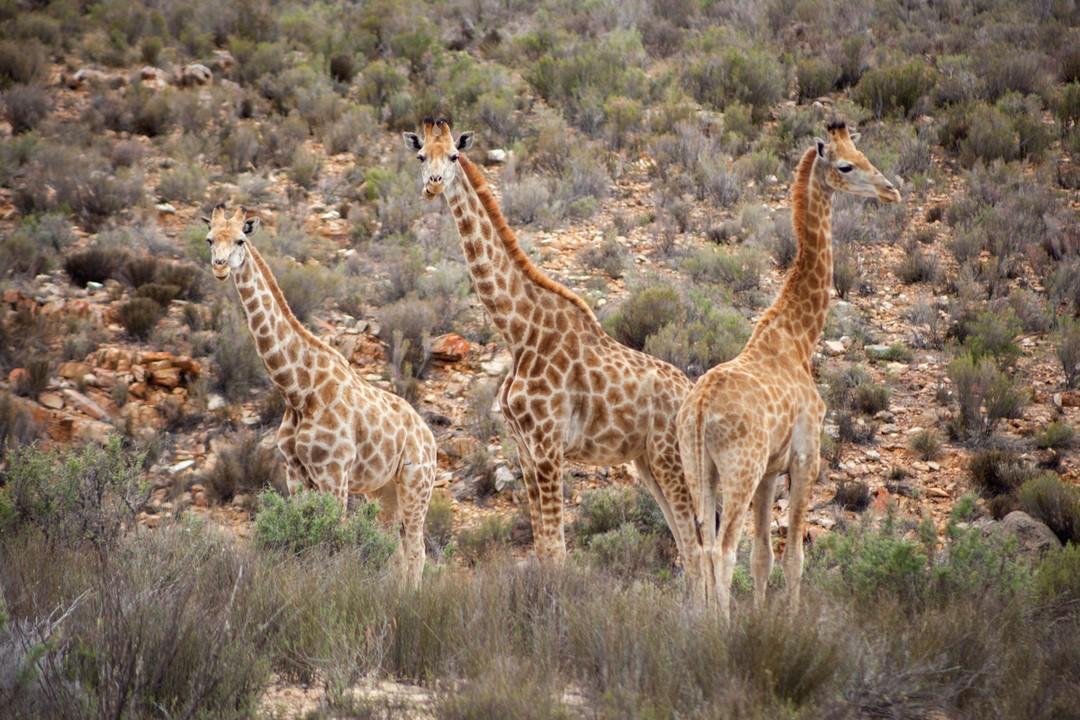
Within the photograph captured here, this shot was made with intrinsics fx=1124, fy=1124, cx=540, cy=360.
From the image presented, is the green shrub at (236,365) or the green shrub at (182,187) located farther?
the green shrub at (182,187)

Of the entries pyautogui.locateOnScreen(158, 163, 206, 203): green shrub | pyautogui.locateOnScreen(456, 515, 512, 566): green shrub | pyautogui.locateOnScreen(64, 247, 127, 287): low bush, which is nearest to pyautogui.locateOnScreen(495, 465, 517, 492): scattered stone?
pyautogui.locateOnScreen(456, 515, 512, 566): green shrub

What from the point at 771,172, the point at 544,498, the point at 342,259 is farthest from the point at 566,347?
the point at 771,172

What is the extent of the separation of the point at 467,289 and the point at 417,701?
31.8 feet

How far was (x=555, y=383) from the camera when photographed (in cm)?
826

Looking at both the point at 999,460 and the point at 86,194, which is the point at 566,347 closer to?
the point at 999,460

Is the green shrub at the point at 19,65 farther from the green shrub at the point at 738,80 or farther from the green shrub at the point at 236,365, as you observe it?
the green shrub at the point at 738,80

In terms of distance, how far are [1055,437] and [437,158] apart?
6.92m

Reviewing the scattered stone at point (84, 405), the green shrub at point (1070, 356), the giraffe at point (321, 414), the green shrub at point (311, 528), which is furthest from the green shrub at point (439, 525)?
the green shrub at point (1070, 356)

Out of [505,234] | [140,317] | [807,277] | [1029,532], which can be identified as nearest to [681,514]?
[807,277]

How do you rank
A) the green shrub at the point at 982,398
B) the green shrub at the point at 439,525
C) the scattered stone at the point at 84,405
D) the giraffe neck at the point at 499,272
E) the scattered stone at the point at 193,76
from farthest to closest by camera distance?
1. the scattered stone at the point at 193,76
2. the scattered stone at the point at 84,405
3. the green shrub at the point at 982,398
4. the green shrub at the point at 439,525
5. the giraffe neck at the point at 499,272

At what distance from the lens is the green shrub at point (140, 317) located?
545 inches

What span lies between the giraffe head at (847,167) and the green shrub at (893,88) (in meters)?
12.2

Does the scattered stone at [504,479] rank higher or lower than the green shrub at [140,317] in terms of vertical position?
lower

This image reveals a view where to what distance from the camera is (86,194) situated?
16734 millimetres
